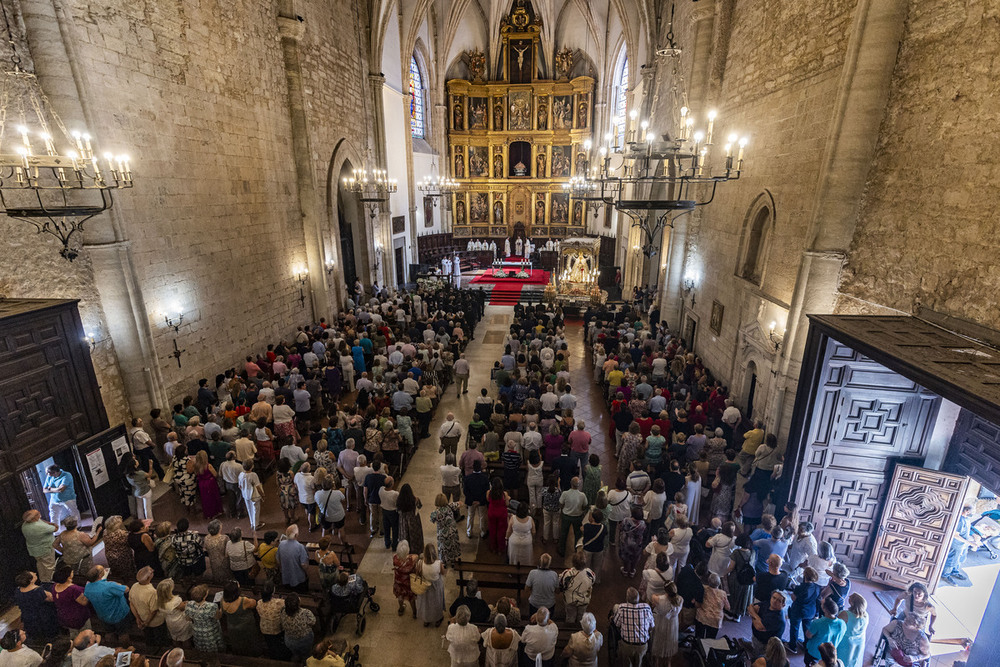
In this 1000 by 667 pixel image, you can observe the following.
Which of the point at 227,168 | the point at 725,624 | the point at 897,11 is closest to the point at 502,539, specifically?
the point at 725,624

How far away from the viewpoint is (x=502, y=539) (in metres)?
6.54

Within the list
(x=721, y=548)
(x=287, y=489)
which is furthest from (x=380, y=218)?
(x=721, y=548)

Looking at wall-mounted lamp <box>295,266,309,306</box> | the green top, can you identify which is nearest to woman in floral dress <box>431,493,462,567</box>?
the green top

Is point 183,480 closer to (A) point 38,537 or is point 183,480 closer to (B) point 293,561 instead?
(A) point 38,537

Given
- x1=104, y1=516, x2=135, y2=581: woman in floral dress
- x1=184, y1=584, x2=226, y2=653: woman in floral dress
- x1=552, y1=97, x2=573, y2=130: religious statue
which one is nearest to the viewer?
x1=184, y1=584, x2=226, y2=653: woman in floral dress

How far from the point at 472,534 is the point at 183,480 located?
4212mm

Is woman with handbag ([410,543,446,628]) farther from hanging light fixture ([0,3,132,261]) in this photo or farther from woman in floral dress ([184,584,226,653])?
hanging light fixture ([0,3,132,261])

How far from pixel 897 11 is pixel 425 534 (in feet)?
30.2

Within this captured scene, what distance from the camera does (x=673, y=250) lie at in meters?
14.5

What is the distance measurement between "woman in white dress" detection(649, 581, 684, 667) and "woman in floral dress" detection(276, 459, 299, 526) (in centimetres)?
484

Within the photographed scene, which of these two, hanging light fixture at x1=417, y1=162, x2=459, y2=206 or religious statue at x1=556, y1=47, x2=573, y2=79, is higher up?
religious statue at x1=556, y1=47, x2=573, y2=79

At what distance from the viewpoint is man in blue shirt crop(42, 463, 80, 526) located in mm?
6156

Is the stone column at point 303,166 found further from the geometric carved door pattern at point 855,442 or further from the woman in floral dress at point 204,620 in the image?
the geometric carved door pattern at point 855,442

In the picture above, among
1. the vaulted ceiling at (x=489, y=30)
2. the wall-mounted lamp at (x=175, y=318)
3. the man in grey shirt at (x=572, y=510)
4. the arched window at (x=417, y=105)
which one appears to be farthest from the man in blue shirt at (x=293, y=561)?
the arched window at (x=417, y=105)
